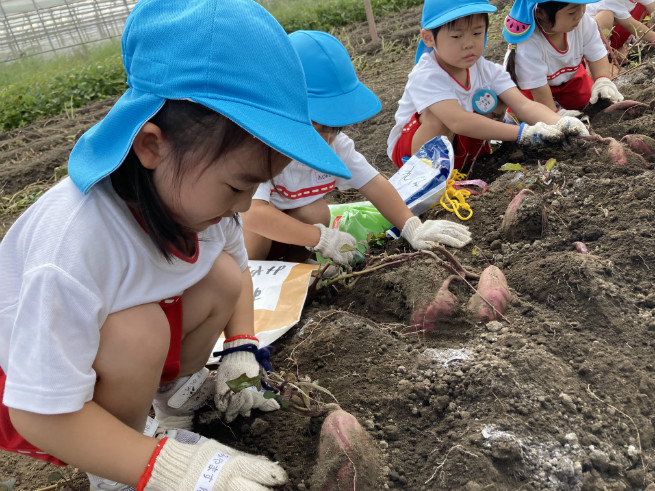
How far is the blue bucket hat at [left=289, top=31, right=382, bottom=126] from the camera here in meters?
2.11

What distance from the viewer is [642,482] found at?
124cm

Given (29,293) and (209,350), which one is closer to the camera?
(29,293)

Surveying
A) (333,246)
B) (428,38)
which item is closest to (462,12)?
(428,38)

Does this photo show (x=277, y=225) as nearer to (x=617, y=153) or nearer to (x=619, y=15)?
(x=617, y=153)

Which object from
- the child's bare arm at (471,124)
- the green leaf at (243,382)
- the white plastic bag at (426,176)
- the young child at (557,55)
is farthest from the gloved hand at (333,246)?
the young child at (557,55)

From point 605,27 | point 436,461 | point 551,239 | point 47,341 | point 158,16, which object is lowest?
point 605,27

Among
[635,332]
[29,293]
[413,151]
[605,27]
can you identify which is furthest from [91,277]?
[605,27]

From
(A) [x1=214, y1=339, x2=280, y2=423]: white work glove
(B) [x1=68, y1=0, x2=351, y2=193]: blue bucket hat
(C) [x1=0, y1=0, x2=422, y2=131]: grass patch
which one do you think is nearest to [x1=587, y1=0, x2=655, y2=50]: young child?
(C) [x1=0, y1=0, x2=422, y2=131]: grass patch

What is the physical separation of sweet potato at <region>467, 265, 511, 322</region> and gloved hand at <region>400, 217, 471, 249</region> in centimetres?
39

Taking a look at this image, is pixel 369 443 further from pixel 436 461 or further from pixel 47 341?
pixel 47 341

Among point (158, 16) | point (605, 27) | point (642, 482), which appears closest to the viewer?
point (158, 16)

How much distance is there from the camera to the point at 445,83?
288 centimetres

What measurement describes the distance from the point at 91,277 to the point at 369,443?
0.69 meters

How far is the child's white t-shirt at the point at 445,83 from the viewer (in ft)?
9.41
